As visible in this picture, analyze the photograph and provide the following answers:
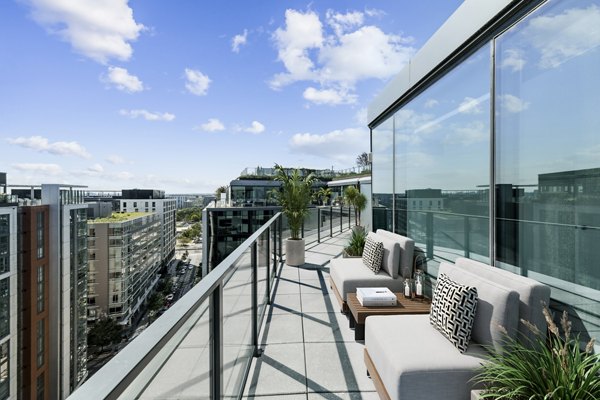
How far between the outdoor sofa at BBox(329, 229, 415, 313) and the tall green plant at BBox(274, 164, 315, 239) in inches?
95.2

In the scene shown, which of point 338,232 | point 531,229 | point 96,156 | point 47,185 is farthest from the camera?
point 96,156

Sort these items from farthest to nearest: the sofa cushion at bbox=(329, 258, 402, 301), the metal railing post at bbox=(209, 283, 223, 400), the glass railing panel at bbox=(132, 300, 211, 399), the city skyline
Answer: the city skyline, the sofa cushion at bbox=(329, 258, 402, 301), the metal railing post at bbox=(209, 283, 223, 400), the glass railing panel at bbox=(132, 300, 211, 399)

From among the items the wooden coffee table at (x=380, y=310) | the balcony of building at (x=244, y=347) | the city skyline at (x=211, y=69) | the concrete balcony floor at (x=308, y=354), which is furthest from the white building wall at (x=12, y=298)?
the wooden coffee table at (x=380, y=310)

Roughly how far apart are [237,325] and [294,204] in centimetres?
464

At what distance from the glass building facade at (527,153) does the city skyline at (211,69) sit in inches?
65.5

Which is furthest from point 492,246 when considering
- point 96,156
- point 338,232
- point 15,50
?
point 96,156

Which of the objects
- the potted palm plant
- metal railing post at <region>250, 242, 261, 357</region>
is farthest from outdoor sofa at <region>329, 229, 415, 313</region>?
the potted palm plant

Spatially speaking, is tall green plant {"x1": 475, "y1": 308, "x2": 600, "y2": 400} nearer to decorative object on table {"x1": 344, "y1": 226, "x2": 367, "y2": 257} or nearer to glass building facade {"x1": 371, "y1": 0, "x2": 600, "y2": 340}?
glass building facade {"x1": 371, "y1": 0, "x2": 600, "y2": 340}

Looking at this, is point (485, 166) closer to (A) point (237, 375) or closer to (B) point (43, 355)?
(A) point (237, 375)

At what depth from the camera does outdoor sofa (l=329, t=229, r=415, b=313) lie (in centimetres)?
380

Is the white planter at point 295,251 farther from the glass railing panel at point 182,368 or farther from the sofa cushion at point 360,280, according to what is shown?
the glass railing panel at point 182,368

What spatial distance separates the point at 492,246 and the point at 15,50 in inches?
1056

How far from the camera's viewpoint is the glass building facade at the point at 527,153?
2.08m

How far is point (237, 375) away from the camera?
7.18 ft
